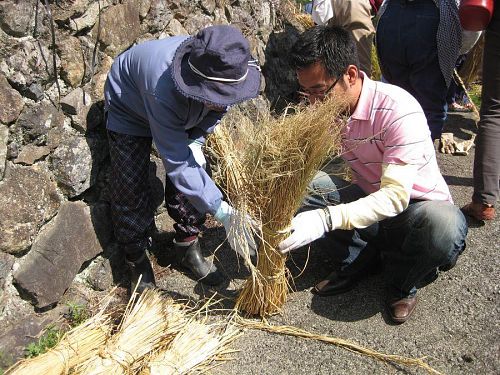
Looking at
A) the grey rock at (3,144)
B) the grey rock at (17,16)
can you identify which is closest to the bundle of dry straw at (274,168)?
the grey rock at (3,144)

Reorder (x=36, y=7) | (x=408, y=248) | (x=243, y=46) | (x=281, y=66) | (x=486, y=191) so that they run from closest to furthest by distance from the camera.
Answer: (x=243, y=46)
(x=36, y=7)
(x=408, y=248)
(x=486, y=191)
(x=281, y=66)

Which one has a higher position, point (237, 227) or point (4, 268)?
point (4, 268)

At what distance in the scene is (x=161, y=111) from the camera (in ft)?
7.16

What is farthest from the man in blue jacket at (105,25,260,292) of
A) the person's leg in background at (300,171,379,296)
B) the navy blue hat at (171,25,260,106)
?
the person's leg in background at (300,171,379,296)

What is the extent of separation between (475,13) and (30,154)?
2443 mm

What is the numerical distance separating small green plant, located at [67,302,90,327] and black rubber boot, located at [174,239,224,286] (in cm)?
61

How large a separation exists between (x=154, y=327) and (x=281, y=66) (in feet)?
10.1

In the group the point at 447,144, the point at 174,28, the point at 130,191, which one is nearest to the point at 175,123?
the point at 130,191

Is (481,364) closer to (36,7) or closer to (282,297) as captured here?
(282,297)

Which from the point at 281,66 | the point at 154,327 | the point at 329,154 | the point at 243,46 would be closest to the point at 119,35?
the point at 243,46

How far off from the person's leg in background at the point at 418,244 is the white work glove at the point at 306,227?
440 millimetres

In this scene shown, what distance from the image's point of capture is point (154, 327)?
2.30m

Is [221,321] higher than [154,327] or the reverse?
the reverse

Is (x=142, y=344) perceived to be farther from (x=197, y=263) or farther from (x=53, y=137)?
(x=53, y=137)
